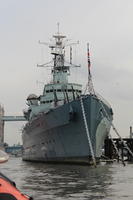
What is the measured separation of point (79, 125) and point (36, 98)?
20.0 metres

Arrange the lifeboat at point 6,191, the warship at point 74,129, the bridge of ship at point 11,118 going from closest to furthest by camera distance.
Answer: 1. the lifeboat at point 6,191
2. the warship at point 74,129
3. the bridge of ship at point 11,118

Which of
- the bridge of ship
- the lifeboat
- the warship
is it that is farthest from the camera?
the bridge of ship

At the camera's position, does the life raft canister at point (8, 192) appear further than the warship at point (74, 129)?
No

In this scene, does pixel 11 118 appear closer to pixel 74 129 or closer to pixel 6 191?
pixel 74 129

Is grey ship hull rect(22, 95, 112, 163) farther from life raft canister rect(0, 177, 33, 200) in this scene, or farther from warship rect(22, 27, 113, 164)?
life raft canister rect(0, 177, 33, 200)

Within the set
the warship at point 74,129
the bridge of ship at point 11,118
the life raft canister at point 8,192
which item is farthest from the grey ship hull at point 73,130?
the bridge of ship at point 11,118

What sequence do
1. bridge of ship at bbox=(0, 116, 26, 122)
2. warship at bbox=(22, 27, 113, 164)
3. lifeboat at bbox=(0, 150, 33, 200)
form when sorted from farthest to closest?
bridge of ship at bbox=(0, 116, 26, 122)
warship at bbox=(22, 27, 113, 164)
lifeboat at bbox=(0, 150, 33, 200)

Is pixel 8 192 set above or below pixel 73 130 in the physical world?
below

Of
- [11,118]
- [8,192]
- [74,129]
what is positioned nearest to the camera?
[8,192]

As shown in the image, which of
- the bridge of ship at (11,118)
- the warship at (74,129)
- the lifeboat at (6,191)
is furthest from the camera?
the bridge of ship at (11,118)

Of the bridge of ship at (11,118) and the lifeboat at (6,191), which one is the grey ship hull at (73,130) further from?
the bridge of ship at (11,118)

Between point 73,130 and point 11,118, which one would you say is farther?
point 11,118

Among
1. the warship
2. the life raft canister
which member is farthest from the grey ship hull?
the life raft canister

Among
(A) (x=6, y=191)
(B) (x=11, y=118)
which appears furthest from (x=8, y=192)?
(B) (x=11, y=118)
